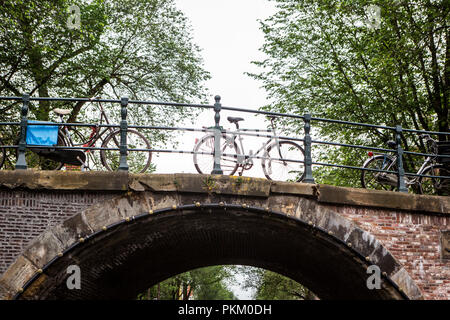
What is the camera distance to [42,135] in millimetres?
7410

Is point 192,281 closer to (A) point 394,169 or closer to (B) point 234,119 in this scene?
(A) point 394,169

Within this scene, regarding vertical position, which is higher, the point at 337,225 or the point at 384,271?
the point at 337,225

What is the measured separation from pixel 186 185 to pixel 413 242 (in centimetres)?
359

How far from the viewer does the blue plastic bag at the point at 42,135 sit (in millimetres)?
7359

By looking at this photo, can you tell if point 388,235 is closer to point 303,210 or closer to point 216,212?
point 303,210

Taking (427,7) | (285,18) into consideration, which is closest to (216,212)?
(427,7)

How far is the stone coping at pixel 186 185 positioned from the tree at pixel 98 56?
26.3ft

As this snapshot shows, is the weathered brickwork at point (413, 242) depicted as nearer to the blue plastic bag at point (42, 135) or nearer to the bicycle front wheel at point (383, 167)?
the bicycle front wheel at point (383, 167)

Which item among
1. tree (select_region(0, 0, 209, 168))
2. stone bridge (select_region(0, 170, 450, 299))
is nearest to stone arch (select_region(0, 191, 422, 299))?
stone bridge (select_region(0, 170, 450, 299))

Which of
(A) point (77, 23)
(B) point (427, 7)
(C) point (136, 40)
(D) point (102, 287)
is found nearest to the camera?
(D) point (102, 287)

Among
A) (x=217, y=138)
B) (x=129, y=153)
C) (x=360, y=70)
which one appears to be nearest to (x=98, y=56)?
(x=129, y=153)

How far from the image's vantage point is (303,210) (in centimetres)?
729

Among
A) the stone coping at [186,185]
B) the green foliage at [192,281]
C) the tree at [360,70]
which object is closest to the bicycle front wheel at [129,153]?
the stone coping at [186,185]

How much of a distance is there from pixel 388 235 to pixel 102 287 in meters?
4.89
